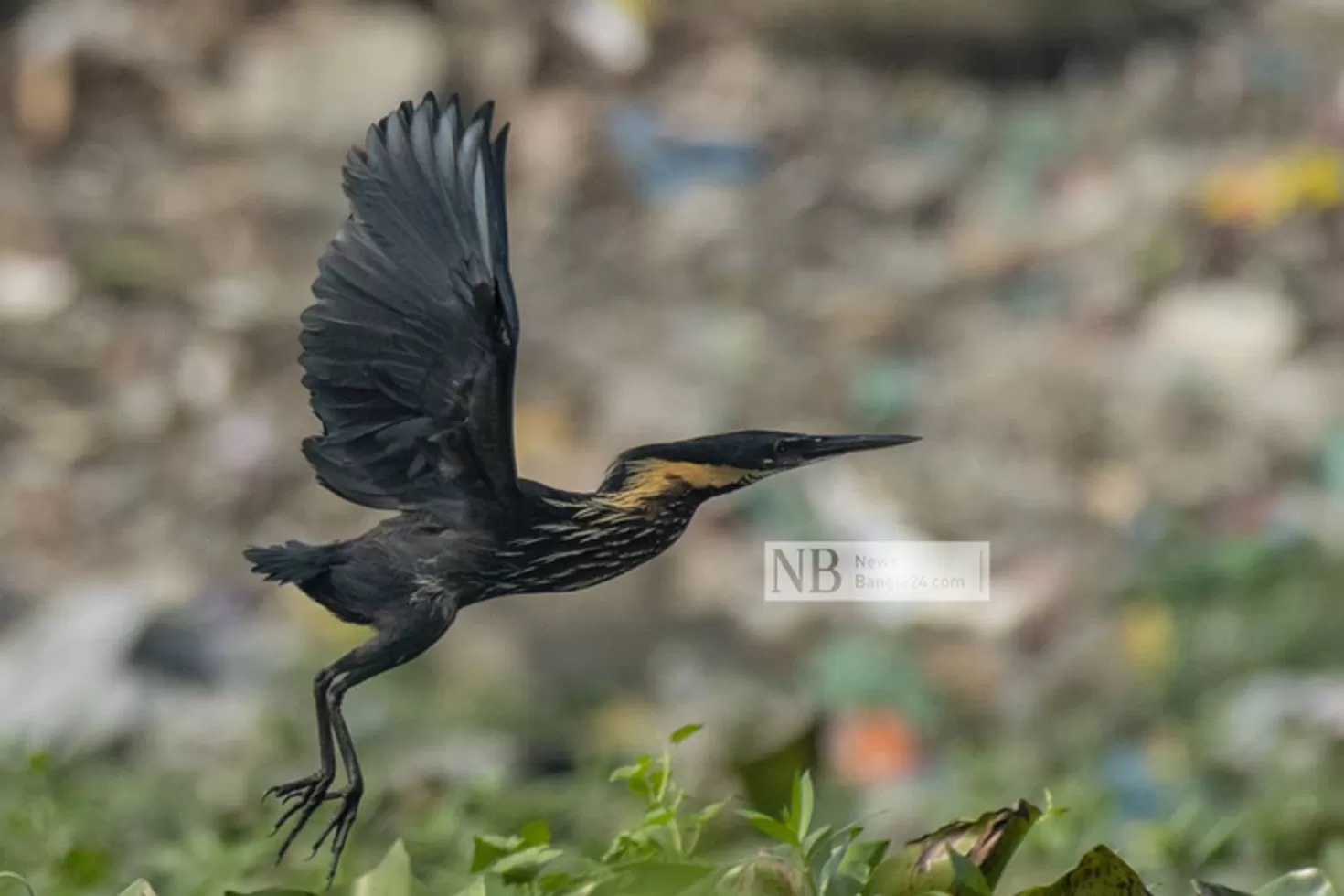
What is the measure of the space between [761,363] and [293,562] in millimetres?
913

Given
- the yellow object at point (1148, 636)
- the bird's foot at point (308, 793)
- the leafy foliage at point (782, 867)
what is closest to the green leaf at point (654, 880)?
the leafy foliage at point (782, 867)

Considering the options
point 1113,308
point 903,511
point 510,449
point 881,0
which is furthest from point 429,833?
point 881,0

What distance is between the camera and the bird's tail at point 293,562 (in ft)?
1.56

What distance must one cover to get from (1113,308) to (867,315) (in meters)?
0.22

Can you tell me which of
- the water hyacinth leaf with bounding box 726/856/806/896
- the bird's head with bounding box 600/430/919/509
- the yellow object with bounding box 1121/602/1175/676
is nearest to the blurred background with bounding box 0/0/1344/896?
the yellow object with bounding box 1121/602/1175/676

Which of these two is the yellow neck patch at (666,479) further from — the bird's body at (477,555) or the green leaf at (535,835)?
the green leaf at (535,835)

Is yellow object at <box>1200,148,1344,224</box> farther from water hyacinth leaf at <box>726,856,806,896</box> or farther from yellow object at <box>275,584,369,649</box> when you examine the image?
water hyacinth leaf at <box>726,856,806,896</box>

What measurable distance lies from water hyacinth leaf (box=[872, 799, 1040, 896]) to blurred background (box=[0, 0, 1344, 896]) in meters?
0.59

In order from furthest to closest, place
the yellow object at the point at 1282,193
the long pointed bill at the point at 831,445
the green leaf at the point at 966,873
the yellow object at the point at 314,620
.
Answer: the yellow object at the point at 1282,193 < the yellow object at the point at 314,620 < the long pointed bill at the point at 831,445 < the green leaf at the point at 966,873

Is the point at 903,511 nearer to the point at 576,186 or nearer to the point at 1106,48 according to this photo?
the point at 576,186

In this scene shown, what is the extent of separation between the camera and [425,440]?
18.5 inches

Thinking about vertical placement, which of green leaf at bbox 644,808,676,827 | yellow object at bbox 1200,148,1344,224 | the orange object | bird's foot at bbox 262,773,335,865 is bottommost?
the orange object

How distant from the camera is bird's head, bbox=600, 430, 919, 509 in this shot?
0.49 metres

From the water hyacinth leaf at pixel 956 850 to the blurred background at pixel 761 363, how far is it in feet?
1.94
